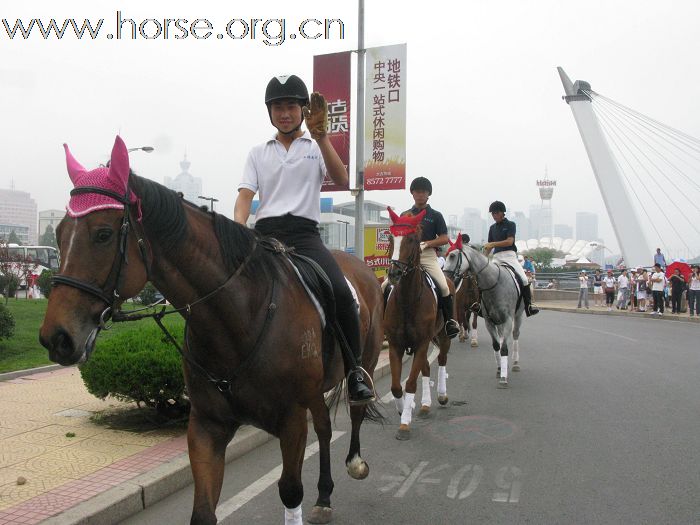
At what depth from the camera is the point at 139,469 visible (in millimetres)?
5012

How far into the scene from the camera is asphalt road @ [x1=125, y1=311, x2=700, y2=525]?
14.8ft

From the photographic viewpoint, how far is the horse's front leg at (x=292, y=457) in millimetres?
3394

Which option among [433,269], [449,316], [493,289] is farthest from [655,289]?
[433,269]

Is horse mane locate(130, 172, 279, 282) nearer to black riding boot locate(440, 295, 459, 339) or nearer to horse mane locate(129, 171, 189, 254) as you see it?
horse mane locate(129, 171, 189, 254)

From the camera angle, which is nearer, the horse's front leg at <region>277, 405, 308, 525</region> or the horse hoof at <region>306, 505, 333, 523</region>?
the horse's front leg at <region>277, 405, 308, 525</region>

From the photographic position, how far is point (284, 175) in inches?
153

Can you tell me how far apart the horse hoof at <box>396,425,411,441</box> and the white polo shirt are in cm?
350

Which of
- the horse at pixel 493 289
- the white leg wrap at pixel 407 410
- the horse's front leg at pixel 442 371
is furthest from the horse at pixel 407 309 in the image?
→ the horse at pixel 493 289

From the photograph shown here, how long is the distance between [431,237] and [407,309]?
47.8 inches

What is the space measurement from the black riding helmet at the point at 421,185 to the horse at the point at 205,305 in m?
4.42

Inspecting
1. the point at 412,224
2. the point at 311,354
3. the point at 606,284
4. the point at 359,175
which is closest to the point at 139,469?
the point at 311,354

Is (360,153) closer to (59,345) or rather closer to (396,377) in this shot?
(396,377)

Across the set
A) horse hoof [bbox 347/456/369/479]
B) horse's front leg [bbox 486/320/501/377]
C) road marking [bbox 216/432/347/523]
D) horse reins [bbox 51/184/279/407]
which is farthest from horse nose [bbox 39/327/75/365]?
horse's front leg [bbox 486/320/501/377]

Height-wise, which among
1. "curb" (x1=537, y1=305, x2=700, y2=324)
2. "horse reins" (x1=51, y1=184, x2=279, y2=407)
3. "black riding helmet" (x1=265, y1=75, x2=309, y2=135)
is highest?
"black riding helmet" (x1=265, y1=75, x2=309, y2=135)
